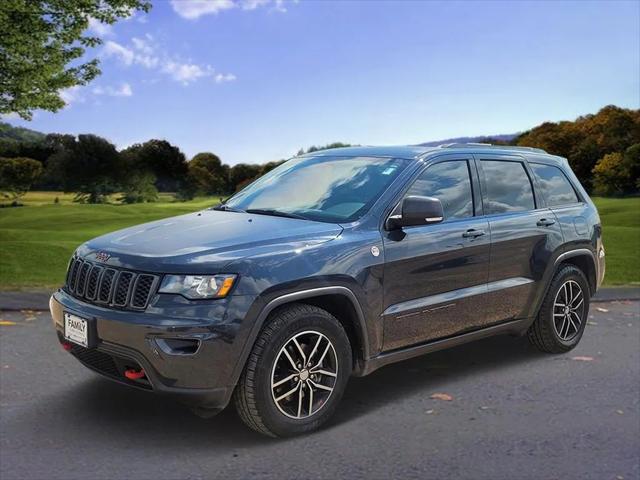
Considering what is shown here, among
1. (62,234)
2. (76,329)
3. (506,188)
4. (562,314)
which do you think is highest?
(506,188)

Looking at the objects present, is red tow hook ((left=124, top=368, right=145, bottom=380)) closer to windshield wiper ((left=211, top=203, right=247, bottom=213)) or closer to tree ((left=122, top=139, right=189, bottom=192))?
windshield wiper ((left=211, top=203, right=247, bottom=213))

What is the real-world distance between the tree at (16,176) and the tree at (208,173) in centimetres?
1065

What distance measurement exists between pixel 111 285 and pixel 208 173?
33.3m

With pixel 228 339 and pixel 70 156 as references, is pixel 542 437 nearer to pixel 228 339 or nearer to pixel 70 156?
pixel 228 339

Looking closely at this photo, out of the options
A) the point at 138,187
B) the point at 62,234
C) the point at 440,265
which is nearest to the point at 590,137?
the point at 138,187

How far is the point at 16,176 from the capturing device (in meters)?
24.9

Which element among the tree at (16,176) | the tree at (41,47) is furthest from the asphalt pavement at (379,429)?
the tree at (16,176)

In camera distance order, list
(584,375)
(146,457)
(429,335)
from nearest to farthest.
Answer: (146,457), (429,335), (584,375)

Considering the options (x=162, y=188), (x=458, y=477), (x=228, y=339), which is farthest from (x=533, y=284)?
(x=162, y=188)

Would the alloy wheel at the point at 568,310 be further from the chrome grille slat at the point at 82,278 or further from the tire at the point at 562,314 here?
the chrome grille slat at the point at 82,278

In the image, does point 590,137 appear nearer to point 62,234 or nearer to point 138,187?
point 138,187

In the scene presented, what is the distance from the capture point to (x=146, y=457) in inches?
156

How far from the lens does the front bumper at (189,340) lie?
3.86m

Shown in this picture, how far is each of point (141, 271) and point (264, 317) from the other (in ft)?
2.56
